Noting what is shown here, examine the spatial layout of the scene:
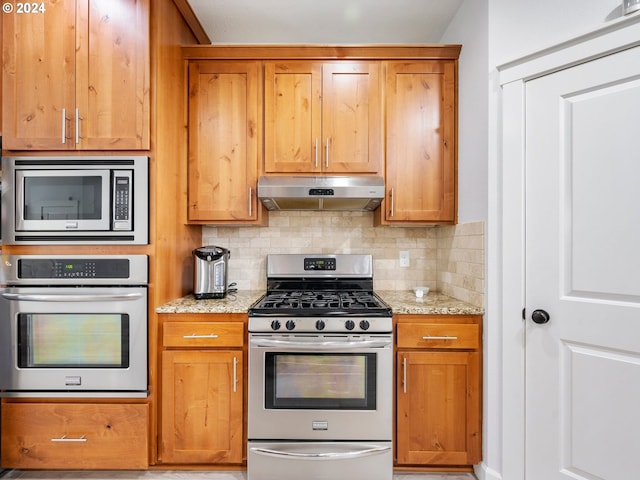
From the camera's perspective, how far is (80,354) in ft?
5.85

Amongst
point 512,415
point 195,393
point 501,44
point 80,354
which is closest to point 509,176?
point 501,44

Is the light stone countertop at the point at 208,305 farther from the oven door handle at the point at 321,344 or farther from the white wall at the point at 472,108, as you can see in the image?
the white wall at the point at 472,108

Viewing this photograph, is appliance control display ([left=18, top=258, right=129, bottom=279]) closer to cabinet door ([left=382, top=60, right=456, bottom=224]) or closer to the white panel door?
cabinet door ([left=382, top=60, right=456, bottom=224])

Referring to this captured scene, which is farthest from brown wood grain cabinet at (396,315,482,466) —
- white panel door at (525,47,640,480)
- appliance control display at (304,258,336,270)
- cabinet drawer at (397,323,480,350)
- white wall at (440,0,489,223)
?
appliance control display at (304,258,336,270)

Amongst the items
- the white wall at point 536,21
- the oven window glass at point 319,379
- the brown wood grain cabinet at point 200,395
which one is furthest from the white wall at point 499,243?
the brown wood grain cabinet at point 200,395

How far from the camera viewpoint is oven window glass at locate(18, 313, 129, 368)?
1780 millimetres

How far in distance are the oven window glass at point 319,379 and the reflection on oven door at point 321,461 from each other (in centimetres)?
22

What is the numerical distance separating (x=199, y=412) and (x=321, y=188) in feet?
4.81

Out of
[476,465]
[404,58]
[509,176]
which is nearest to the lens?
[509,176]

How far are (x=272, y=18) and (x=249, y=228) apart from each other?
1.48 metres

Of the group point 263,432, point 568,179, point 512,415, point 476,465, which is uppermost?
point 568,179

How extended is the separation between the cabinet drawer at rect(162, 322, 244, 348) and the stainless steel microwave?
51cm

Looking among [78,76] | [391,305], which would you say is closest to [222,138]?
[78,76]

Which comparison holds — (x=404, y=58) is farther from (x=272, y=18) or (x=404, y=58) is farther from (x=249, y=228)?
(x=249, y=228)
